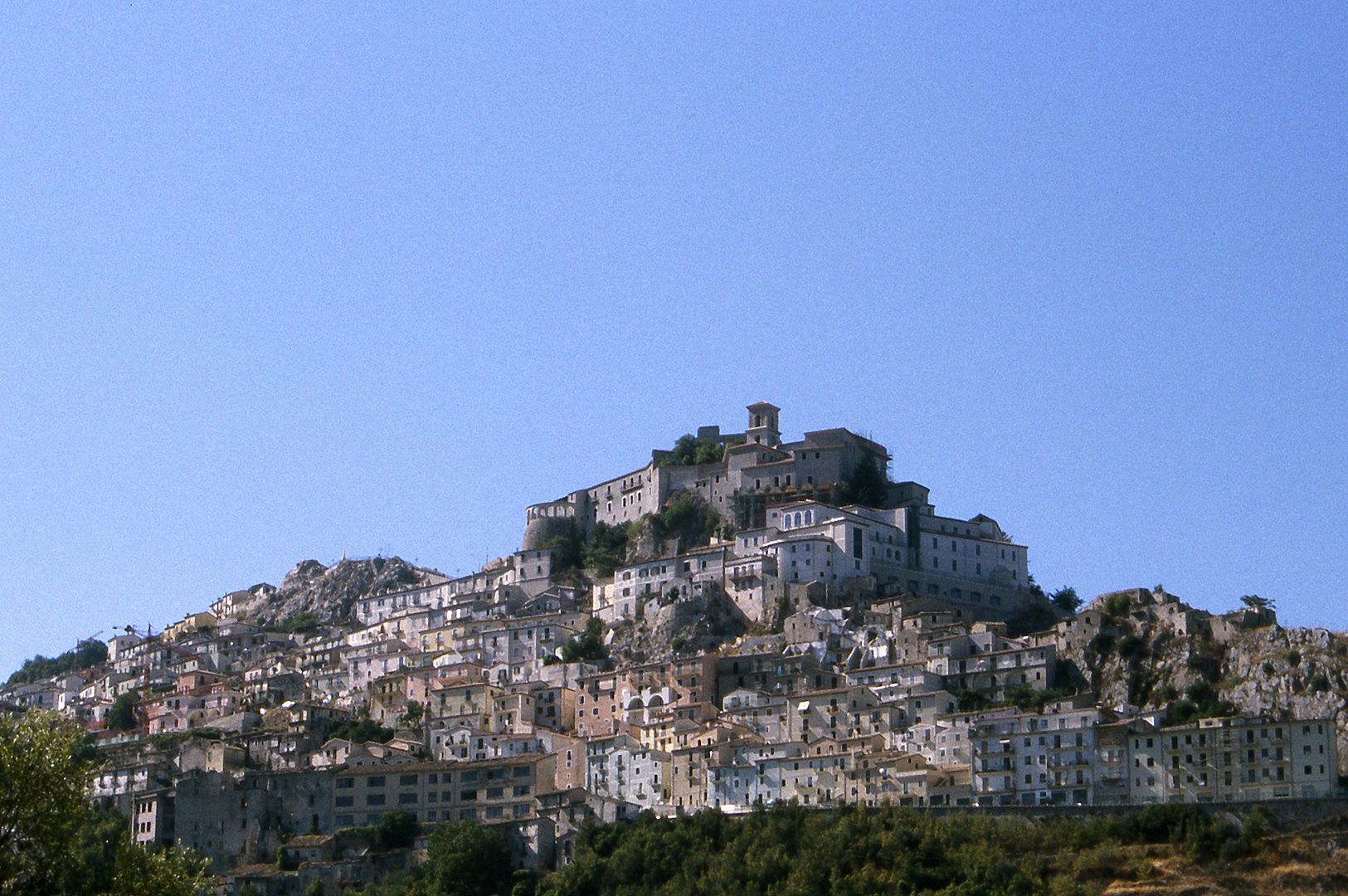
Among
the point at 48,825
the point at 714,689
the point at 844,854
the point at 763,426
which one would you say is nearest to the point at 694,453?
the point at 763,426

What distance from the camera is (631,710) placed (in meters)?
85.0

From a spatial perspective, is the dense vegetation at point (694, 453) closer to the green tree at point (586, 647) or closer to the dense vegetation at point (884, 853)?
the green tree at point (586, 647)

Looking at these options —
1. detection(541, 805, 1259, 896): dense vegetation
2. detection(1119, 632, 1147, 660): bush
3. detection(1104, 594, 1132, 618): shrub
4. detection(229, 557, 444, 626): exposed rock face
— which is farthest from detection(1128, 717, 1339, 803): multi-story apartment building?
detection(229, 557, 444, 626): exposed rock face

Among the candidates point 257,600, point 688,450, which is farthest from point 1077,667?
point 257,600

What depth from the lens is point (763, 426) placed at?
365 feet

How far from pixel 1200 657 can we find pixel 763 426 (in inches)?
1507

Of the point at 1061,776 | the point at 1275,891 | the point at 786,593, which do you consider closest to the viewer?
the point at 1275,891

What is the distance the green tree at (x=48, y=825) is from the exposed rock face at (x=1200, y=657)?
49.4 m

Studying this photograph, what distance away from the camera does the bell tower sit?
110375 millimetres

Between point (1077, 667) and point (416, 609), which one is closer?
point (1077, 667)

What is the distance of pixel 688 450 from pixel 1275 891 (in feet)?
178

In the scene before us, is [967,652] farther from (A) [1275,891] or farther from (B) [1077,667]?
(A) [1275,891]

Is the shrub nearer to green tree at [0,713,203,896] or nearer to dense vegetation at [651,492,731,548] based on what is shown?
dense vegetation at [651,492,731,548]

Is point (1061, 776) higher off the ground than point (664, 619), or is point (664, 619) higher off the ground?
point (664, 619)
